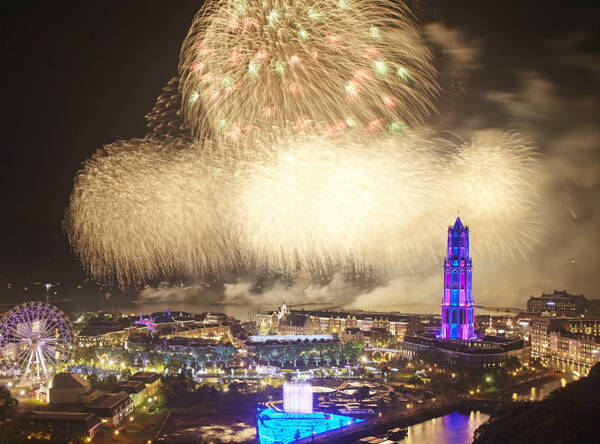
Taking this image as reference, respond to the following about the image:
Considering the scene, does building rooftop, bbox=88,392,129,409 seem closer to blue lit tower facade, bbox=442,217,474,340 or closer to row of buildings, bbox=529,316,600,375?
blue lit tower facade, bbox=442,217,474,340

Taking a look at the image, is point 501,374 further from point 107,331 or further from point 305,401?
point 107,331

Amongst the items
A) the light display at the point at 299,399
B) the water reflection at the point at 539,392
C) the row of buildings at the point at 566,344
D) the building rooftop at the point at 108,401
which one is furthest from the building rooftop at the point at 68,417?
the row of buildings at the point at 566,344

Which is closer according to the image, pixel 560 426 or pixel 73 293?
Result: pixel 560 426

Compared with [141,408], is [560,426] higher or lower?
higher

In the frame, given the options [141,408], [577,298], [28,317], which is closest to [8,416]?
[141,408]

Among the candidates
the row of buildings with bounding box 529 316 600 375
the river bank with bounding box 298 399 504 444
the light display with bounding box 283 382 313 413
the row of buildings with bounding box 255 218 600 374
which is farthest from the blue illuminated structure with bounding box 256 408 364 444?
the row of buildings with bounding box 529 316 600 375

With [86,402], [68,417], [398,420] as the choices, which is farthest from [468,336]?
[68,417]
